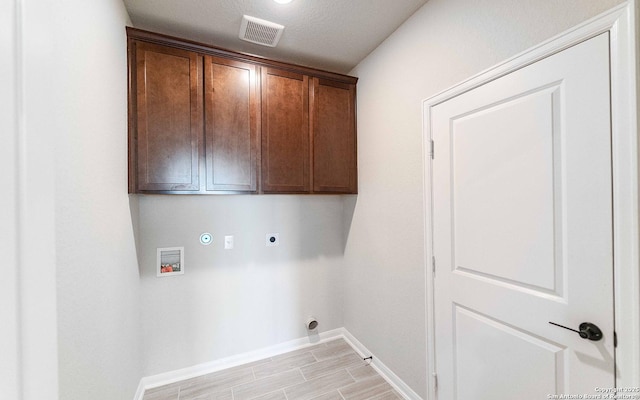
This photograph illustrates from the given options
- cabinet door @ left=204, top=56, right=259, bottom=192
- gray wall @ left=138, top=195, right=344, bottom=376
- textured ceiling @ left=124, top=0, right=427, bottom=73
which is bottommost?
gray wall @ left=138, top=195, right=344, bottom=376

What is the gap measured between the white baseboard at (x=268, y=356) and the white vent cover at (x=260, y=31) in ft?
8.92

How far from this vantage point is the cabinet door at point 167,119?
171cm

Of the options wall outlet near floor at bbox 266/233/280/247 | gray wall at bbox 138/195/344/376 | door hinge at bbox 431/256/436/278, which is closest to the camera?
door hinge at bbox 431/256/436/278

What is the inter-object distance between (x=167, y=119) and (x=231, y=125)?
0.43 m

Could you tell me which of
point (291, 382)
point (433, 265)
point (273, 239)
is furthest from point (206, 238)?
point (433, 265)

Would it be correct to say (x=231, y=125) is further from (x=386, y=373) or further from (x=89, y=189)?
(x=386, y=373)

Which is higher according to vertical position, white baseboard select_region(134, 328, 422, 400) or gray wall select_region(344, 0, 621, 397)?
gray wall select_region(344, 0, 621, 397)

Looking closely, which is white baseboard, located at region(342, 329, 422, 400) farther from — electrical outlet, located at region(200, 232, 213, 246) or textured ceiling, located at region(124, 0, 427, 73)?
textured ceiling, located at region(124, 0, 427, 73)

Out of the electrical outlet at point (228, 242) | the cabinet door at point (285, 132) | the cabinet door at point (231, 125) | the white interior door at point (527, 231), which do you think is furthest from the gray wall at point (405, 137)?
the electrical outlet at point (228, 242)

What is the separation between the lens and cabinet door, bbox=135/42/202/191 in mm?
1709

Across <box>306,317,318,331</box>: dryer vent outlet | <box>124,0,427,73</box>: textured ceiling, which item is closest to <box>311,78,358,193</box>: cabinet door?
<box>124,0,427,73</box>: textured ceiling

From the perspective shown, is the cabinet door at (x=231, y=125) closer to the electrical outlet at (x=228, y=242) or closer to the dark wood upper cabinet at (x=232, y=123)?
the dark wood upper cabinet at (x=232, y=123)

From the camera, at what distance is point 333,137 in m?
2.36

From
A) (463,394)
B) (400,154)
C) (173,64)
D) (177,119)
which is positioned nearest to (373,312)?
(463,394)
